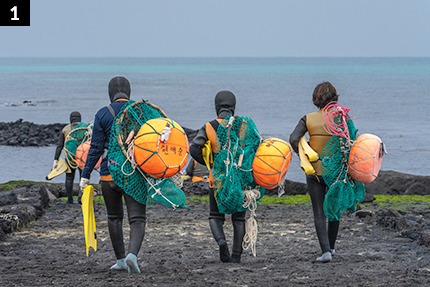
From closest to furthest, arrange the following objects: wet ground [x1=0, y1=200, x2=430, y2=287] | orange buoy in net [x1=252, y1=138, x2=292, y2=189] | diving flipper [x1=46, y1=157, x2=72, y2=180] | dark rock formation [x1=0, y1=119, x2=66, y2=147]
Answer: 1. wet ground [x1=0, y1=200, x2=430, y2=287]
2. orange buoy in net [x1=252, y1=138, x2=292, y2=189]
3. diving flipper [x1=46, y1=157, x2=72, y2=180]
4. dark rock formation [x1=0, y1=119, x2=66, y2=147]

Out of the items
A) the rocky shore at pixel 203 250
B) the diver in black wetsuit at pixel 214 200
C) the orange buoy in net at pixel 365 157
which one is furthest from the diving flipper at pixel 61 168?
the orange buoy in net at pixel 365 157

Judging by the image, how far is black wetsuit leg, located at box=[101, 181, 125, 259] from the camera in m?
5.65

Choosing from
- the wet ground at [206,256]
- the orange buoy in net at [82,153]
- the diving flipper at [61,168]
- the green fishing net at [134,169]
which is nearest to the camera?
the wet ground at [206,256]

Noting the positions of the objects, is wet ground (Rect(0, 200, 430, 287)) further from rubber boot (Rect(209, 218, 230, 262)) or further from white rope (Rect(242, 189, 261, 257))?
white rope (Rect(242, 189, 261, 257))

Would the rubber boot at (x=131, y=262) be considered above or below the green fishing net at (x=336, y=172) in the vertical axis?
below

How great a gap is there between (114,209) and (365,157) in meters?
2.80

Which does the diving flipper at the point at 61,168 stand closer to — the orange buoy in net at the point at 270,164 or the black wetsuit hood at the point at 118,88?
the black wetsuit hood at the point at 118,88

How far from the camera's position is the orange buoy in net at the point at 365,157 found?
6246 millimetres

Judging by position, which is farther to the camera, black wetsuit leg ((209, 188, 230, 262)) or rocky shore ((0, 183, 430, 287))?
black wetsuit leg ((209, 188, 230, 262))

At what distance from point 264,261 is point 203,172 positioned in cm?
799

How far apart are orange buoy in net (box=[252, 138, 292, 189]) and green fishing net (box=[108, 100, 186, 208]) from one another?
0.91 metres

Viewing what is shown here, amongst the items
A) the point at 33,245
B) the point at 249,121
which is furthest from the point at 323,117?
the point at 33,245

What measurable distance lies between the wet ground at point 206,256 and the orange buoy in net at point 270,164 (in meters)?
0.95

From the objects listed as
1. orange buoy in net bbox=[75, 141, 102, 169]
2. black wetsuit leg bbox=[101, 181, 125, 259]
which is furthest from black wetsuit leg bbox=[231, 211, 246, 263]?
orange buoy in net bbox=[75, 141, 102, 169]
